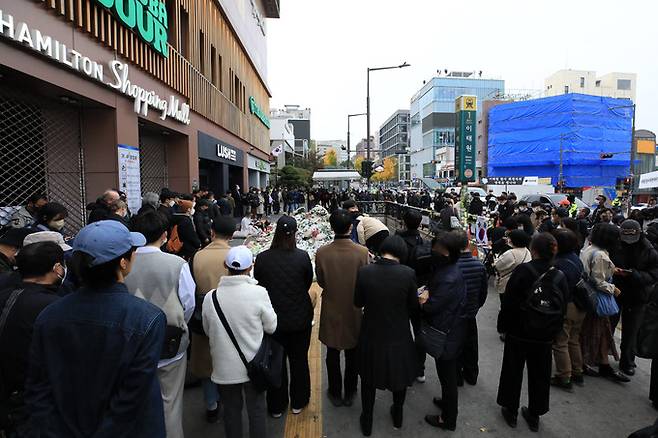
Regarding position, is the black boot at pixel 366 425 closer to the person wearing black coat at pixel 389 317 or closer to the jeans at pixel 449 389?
the person wearing black coat at pixel 389 317

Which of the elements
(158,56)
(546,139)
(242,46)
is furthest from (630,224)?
(546,139)

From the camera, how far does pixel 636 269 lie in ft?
14.9

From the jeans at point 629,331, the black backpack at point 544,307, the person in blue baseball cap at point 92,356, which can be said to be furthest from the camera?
the jeans at point 629,331

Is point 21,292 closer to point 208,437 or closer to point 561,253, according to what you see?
point 208,437

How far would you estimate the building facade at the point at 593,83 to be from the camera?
87750 mm

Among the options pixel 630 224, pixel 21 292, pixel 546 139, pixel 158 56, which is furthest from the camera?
pixel 546 139

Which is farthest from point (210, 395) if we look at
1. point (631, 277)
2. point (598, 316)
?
point (631, 277)

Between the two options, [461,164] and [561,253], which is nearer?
[561,253]

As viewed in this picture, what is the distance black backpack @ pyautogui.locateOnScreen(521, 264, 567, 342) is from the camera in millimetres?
3451

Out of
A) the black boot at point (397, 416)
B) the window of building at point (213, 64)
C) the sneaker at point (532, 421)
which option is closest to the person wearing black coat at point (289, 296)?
the black boot at point (397, 416)

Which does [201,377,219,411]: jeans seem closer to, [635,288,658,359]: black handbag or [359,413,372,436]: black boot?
[359,413,372,436]: black boot

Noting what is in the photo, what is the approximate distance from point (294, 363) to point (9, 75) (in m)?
6.16

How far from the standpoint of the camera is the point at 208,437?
346 cm

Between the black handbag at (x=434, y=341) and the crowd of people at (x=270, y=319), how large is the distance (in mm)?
12
